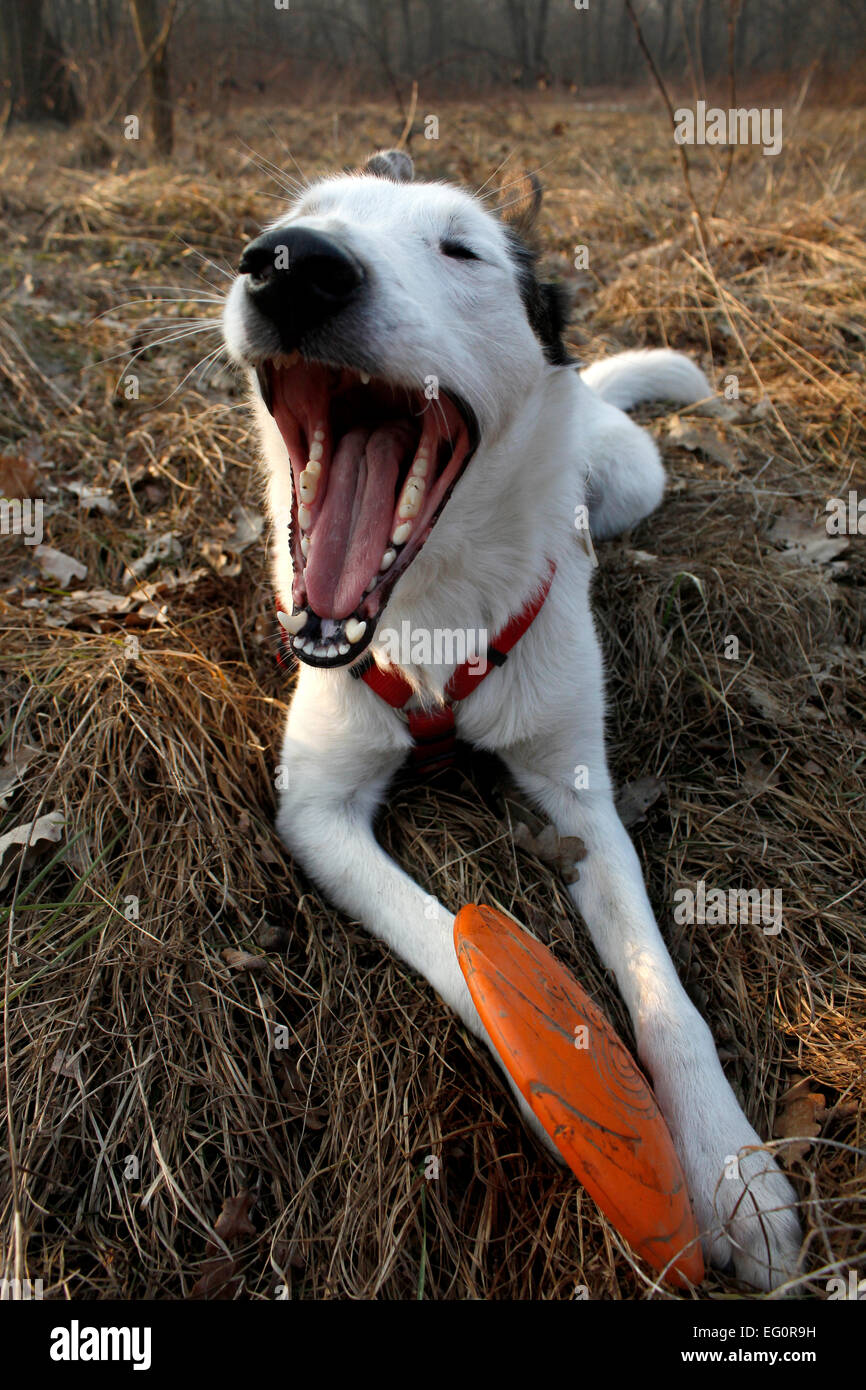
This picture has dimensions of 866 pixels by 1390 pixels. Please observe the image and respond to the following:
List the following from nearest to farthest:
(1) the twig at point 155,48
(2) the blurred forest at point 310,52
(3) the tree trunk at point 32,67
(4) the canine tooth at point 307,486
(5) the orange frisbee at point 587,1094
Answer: (5) the orange frisbee at point 587,1094
(4) the canine tooth at point 307,486
(1) the twig at point 155,48
(2) the blurred forest at point 310,52
(3) the tree trunk at point 32,67

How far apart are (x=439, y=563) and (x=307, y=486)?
43cm

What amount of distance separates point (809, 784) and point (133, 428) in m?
3.26

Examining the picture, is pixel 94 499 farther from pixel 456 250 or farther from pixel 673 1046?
pixel 673 1046

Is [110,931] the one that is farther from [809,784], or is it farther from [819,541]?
[819,541]

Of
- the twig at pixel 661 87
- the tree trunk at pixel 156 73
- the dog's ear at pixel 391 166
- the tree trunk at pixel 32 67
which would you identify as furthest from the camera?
the tree trunk at pixel 32 67

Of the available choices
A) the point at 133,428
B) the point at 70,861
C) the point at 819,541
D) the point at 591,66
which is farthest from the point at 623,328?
the point at 591,66

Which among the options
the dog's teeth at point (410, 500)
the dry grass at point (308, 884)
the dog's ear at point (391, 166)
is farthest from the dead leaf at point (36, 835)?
the dog's ear at point (391, 166)

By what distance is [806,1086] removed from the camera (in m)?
1.91

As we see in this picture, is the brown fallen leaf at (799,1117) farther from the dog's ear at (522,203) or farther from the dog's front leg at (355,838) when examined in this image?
the dog's ear at (522,203)

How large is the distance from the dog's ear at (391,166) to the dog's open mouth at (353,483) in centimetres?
141

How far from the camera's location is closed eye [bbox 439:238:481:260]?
217 centimetres

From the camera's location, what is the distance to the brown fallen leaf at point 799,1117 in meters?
1.76

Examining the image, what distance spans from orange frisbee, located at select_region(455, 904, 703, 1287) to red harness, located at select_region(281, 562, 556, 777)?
66 cm

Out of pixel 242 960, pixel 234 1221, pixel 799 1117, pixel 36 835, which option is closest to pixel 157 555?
pixel 36 835
